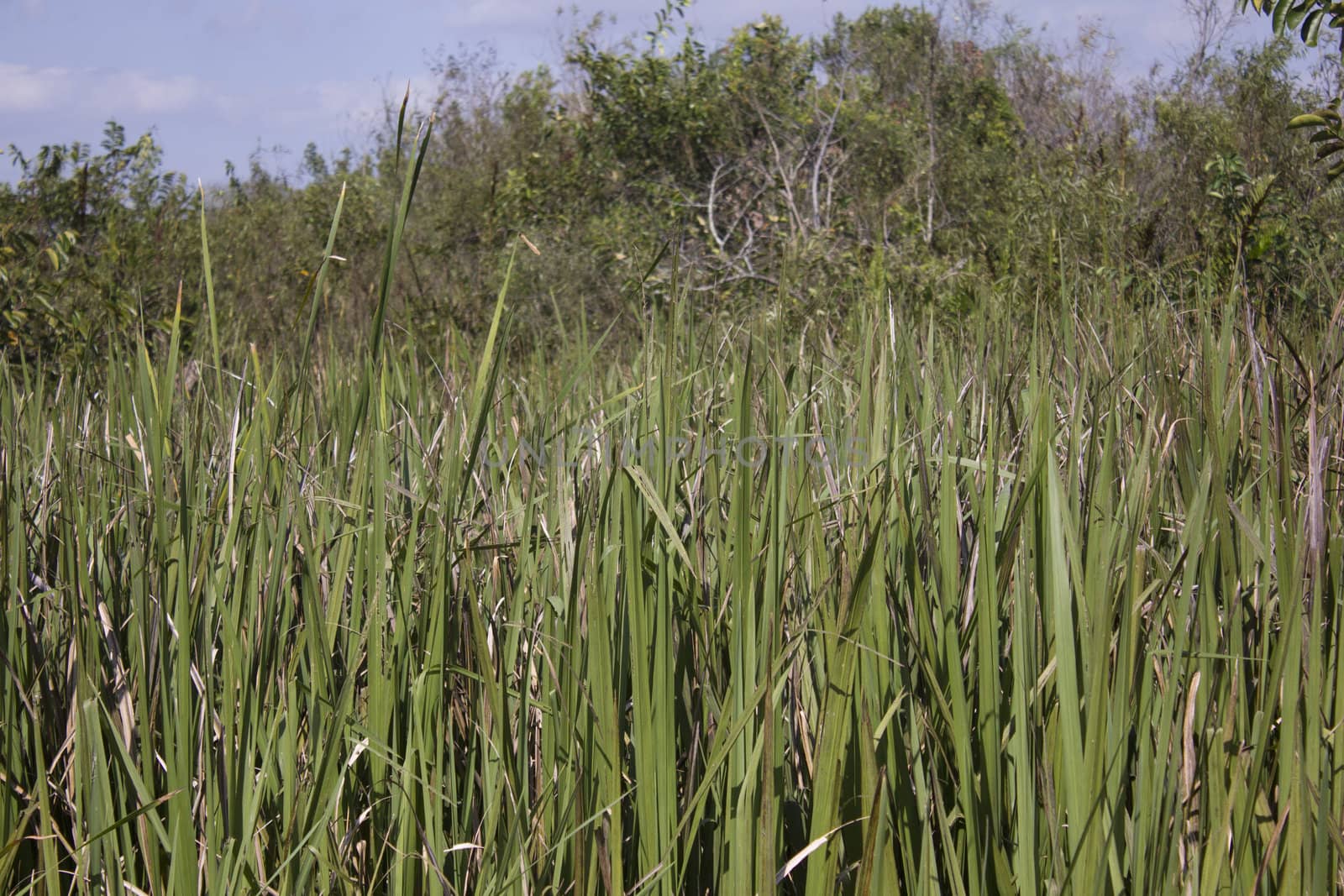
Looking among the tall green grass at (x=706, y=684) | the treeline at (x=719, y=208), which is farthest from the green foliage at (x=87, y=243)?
the tall green grass at (x=706, y=684)

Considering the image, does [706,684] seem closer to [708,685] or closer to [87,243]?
[708,685]

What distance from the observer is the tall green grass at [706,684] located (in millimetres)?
834

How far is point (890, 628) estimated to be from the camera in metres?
0.97

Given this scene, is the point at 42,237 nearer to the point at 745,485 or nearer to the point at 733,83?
the point at 733,83

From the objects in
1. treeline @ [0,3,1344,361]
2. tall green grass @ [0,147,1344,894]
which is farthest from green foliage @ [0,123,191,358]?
tall green grass @ [0,147,1344,894]

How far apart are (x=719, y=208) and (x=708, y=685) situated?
6.78 m

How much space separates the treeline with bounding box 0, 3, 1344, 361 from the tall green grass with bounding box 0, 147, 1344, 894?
318 cm

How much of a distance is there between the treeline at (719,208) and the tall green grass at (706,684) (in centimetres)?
318

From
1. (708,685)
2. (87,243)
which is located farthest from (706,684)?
(87,243)

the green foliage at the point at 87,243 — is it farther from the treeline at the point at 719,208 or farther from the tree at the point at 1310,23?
the tree at the point at 1310,23

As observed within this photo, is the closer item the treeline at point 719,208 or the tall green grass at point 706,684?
the tall green grass at point 706,684

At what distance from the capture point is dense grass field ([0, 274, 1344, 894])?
0.83 m

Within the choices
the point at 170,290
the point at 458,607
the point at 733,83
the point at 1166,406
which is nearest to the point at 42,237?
the point at 170,290

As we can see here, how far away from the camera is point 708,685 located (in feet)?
3.23
